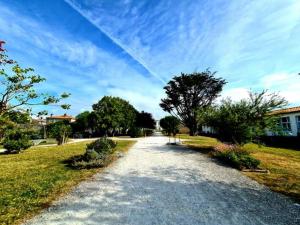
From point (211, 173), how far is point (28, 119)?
768 centimetres

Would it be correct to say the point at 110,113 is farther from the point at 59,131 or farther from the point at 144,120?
the point at 59,131

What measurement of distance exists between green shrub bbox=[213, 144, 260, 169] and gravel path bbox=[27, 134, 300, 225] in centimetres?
168

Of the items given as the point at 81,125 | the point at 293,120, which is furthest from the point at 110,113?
the point at 293,120

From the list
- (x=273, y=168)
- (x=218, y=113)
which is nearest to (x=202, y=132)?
(x=218, y=113)

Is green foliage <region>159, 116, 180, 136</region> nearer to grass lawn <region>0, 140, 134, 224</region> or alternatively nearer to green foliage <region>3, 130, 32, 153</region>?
green foliage <region>3, 130, 32, 153</region>

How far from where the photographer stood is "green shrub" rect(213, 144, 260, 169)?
10430 mm

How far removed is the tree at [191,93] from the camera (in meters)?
36.6

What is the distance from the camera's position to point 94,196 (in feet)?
21.1

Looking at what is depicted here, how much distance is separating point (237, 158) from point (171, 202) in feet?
21.4

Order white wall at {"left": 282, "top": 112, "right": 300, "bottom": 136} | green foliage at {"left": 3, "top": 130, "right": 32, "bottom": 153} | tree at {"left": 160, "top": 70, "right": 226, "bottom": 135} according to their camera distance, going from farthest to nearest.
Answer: tree at {"left": 160, "top": 70, "right": 226, "bottom": 135} → white wall at {"left": 282, "top": 112, "right": 300, "bottom": 136} → green foliage at {"left": 3, "top": 130, "right": 32, "bottom": 153}

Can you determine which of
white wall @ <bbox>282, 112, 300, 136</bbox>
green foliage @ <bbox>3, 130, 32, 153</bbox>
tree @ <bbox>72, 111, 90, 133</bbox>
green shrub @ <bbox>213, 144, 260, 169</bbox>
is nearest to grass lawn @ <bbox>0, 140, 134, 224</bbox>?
green shrub @ <bbox>213, 144, 260, 169</bbox>

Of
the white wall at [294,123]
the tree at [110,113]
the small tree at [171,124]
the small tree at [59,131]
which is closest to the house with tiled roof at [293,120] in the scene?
the white wall at [294,123]

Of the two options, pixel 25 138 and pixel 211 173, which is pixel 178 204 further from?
pixel 25 138

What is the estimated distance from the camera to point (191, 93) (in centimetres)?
3766
